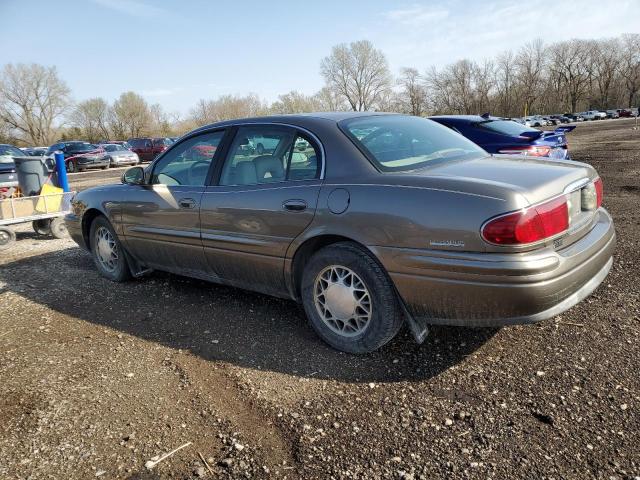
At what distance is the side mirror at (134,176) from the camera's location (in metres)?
4.54

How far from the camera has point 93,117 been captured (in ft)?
242

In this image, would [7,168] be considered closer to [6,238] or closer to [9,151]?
[9,151]

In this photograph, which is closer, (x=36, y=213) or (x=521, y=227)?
(x=521, y=227)

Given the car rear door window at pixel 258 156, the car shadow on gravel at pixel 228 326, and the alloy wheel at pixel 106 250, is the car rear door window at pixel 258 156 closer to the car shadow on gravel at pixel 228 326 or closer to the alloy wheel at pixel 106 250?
the car shadow on gravel at pixel 228 326

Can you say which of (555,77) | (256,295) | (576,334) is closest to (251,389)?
(256,295)

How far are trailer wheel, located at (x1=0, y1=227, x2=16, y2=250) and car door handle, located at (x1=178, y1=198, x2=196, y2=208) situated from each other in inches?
181

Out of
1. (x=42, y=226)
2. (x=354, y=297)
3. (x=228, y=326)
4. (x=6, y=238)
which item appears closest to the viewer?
(x=354, y=297)

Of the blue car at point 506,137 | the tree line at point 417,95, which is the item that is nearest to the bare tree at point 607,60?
the tree line at point 417,95

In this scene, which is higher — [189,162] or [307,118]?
[307,118]

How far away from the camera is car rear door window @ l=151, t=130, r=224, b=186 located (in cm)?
397

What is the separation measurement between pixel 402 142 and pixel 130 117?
76282 mm

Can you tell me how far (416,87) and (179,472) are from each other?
9243cm

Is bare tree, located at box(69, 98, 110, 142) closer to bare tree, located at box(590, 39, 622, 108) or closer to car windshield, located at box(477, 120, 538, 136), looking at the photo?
car windshield, located at box(477, 120, 538, 136)

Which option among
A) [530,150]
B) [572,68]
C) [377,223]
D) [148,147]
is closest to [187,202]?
[377,223]
